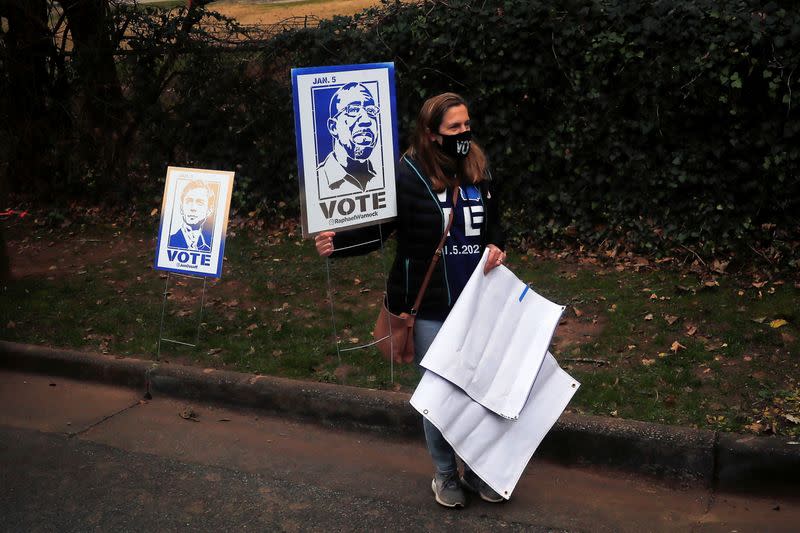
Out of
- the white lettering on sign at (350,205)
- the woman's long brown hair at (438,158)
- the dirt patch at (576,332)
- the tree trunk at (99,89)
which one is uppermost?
the tree trunk at (99,89)

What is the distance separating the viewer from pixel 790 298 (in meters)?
7.06

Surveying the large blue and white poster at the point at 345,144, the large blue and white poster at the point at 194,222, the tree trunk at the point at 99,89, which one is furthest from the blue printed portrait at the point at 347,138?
the tree trunk at the point at 99,89

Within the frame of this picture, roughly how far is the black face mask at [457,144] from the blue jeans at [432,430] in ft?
2.81

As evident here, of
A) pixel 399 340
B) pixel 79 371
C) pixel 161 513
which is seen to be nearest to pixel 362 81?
pixel 399 340

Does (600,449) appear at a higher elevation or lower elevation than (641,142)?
lower

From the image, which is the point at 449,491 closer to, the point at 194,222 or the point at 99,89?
the point at 194,222

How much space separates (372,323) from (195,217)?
5.36 ft

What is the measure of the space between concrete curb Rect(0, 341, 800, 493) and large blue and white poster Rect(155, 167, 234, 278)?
0.87 metres

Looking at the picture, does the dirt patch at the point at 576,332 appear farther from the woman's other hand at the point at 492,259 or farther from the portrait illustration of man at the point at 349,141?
the woman's other hand at the point at 492,259

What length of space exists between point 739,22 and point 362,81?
3571 millimetres

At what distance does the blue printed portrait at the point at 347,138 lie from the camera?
5660 millimetres

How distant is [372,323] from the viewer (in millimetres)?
7453

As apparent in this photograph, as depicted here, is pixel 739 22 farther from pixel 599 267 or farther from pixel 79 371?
pixel 79 371

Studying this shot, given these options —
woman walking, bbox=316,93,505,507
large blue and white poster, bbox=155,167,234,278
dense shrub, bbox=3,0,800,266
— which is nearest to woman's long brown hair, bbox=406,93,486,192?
woman walking, bbox=316,93,505,507
